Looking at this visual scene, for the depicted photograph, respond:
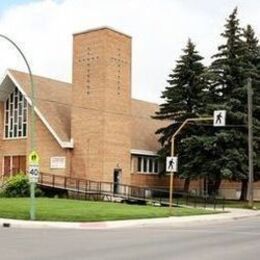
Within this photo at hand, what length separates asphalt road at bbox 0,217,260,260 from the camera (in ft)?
50.5

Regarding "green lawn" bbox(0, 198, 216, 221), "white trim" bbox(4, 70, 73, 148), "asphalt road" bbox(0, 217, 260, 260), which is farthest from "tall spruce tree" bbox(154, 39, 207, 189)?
"asphalt road" bbox(0, 217, 260, 260)

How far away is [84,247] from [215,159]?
30857 mm

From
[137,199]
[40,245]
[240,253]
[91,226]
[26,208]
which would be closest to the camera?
[240,253]

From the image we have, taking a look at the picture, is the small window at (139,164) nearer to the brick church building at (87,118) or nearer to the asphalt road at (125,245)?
the brick church building at (87,118)

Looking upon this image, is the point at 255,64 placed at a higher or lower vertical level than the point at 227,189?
higher

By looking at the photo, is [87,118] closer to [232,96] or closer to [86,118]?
[86,118]

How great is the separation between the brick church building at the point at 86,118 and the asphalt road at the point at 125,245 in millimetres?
23632

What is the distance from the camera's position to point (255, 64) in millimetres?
51406

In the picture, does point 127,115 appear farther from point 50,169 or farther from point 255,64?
point 255,64

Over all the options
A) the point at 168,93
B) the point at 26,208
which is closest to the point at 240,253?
the point at 26,208

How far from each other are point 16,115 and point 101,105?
383 inches

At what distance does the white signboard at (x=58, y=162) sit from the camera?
4891cm

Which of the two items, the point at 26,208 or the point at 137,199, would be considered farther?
the point at 137,199

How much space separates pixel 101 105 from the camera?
47438mm
